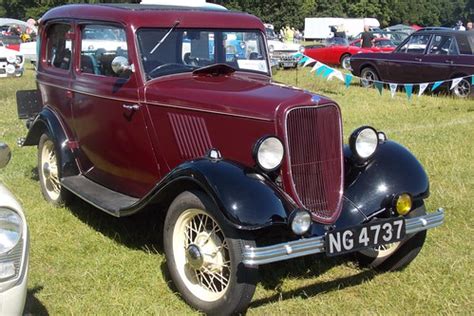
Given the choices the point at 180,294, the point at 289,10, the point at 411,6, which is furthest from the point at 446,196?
the point at 411,6

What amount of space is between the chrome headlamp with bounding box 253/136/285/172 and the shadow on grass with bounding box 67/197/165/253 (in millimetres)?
1396

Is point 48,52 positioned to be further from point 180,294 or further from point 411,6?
point 411,6

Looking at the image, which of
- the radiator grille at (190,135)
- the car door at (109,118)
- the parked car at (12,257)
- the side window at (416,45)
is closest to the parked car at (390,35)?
the side window at (416,45)

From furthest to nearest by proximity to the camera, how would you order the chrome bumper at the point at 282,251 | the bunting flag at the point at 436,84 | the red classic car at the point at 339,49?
the red classic car at the point at 339,49
the bunting flag at the point at 436,84
the chrome bumper at the point at 282,251

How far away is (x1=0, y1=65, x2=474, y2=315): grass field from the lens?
141 inches

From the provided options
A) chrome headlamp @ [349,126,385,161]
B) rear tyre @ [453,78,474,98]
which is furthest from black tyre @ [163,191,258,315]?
rear tyre @ [453,78,474,98]

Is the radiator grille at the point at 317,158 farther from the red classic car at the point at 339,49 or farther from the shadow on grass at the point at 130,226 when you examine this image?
the red classic car at the point at 339,49

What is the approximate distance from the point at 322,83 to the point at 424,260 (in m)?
10.7

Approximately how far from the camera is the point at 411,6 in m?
81.6

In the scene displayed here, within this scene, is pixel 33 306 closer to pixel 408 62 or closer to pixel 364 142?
pixel 364 142

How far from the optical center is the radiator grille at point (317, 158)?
3.59m

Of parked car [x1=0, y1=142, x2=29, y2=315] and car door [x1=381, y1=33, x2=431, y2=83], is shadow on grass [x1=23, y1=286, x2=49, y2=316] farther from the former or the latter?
car door [x1=381, y1=33, x2=431, y2=83]

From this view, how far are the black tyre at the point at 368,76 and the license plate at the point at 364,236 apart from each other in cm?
1138

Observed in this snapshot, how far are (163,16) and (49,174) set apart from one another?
2.12 m
